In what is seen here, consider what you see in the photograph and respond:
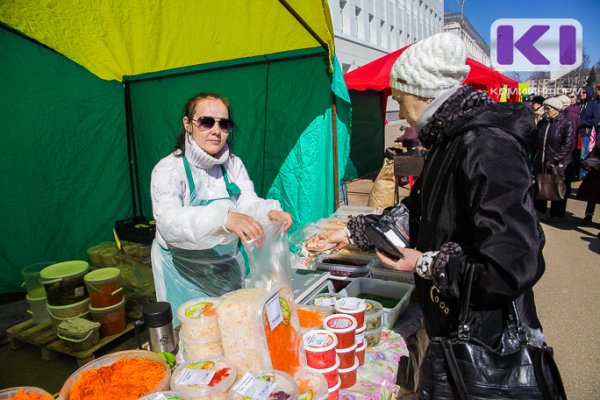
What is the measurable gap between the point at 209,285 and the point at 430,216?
62.2 inches

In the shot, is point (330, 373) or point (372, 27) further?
point (372, 27)

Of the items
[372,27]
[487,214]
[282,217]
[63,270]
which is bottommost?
[63,270]

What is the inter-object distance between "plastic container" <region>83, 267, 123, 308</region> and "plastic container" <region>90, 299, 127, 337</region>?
0.04 m

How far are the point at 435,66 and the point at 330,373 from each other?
120 centimetres

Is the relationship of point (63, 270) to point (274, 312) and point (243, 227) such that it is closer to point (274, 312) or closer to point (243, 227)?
point (243, 227)

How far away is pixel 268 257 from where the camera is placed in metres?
1.60

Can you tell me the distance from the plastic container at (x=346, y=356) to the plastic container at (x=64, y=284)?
298cm

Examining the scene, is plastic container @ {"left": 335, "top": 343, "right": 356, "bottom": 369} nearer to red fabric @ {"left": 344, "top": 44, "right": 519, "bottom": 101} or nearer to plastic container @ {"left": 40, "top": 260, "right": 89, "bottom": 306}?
plastic container @ {"left": 40, "top": 260, "right": 89, "bottom": 306}

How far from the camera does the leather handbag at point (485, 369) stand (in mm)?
1231

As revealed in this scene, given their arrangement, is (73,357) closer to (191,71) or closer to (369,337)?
(369,337)

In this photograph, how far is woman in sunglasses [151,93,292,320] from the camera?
5.89 ft

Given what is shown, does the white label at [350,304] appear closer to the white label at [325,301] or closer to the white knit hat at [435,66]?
the white label at [325,301]

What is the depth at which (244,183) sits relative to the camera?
8.52 feet

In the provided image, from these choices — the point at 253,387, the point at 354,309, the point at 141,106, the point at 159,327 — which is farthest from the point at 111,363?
the point at 141,106
